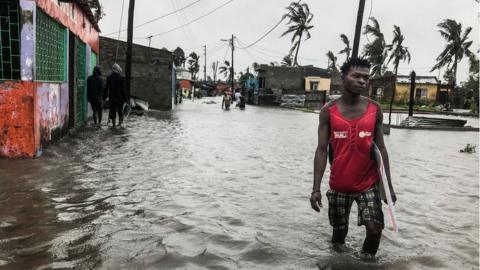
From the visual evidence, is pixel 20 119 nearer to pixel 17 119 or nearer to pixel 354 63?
pixel 17 119

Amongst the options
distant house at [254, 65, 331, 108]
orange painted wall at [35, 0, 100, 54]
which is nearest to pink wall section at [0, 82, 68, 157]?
orange painted wall at [35, 0, 100, 54]

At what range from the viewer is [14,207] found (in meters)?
4.84

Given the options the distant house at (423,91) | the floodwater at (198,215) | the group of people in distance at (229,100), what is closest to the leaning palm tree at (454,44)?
the distant house at (423,91)

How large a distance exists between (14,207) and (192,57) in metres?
105

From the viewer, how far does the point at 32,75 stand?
764 cm

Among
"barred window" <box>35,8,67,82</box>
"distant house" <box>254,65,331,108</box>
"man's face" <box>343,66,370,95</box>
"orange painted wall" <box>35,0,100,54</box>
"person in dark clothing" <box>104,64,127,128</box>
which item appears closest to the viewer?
"man's face" <box>343,66,370,95</box>

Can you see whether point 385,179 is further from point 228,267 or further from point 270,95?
point 270,95

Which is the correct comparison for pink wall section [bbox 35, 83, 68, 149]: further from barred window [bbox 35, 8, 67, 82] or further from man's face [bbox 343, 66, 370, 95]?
man's face [bbox 343, 66, 370, 95]

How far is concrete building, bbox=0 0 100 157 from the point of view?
7441 millimetres

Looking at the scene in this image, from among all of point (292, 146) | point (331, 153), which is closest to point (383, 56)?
point (292, 146)

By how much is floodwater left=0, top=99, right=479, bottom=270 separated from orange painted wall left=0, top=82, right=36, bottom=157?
353 mm

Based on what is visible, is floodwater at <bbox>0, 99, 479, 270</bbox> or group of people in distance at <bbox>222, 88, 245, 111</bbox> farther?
group of people in distance at <bbox>222, 88, 245, 111</bbox>

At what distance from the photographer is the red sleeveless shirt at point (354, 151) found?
366 centimetres

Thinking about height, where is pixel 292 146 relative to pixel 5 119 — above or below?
below
